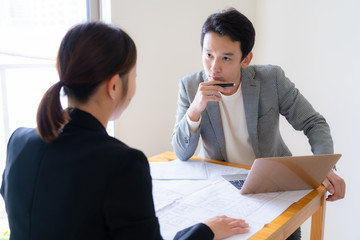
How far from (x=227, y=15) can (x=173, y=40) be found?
2.99 feet

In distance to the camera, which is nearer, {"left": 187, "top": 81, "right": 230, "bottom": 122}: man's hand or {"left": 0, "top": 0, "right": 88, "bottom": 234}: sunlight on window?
{"left": 187, "top": 81, "right": 230, "bottom": 122}: man's hand

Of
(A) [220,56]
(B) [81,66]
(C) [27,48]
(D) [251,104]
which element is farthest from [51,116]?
(C) [27,48]

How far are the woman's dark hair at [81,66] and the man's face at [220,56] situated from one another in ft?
2.47

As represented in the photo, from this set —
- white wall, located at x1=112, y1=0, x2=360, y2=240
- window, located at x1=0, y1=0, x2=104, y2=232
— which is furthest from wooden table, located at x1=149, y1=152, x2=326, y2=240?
window, located at x1=0, y1=0, x2=104, y2=232

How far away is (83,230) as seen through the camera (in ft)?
2.09

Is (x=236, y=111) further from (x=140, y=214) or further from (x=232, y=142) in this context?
(x=140, y=214)

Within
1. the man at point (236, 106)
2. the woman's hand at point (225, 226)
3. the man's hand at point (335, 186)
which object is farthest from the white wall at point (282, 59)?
→ the woman's hand at point (225, 226)

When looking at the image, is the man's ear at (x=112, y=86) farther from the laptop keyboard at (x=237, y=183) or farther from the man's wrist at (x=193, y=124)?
the man's wrist at (x=193, y=124)

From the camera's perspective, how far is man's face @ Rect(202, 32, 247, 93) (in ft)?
4.67

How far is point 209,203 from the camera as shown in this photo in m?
1.06

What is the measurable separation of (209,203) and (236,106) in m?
0.63

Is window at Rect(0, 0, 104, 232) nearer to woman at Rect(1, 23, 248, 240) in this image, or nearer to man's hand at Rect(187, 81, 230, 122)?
man's hand at Rect(187, 81, 230, 122)

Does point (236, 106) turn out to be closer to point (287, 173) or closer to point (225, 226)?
point (287, 173)

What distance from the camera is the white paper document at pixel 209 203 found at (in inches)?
37.2
